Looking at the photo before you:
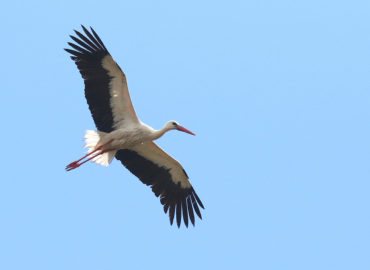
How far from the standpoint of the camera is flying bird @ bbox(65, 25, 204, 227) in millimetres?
13422

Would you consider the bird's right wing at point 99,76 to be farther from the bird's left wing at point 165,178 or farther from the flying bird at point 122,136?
the bird's left wing at point 165,178

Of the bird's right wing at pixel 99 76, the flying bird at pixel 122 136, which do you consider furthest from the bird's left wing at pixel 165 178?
the bird's right wing at pixel 99 76

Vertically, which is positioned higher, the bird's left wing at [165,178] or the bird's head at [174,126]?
the bird's head at [174,126]

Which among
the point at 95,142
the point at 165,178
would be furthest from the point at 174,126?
the point at 95,142

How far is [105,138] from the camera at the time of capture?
13789mm

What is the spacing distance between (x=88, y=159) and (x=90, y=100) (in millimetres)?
1029

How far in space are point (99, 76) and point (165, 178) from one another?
2.28 meters

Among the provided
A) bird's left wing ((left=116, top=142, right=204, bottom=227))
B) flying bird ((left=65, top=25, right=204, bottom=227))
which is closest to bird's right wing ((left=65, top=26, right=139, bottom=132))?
flying bird ((left=65, top=25, right=204, bottom=227))

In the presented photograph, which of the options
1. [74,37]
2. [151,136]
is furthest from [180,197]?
[74,37]

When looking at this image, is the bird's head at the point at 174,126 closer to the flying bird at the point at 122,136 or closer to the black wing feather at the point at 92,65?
the flying bird at the point at 122,136

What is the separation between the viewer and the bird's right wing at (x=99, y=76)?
43.9 ft

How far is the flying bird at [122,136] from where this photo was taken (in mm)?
13422

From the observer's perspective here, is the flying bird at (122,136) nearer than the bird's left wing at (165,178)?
Yes

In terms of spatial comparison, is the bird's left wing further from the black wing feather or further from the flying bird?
the black wing feather
